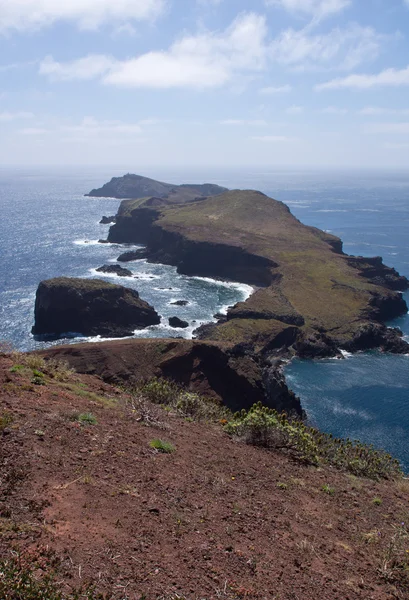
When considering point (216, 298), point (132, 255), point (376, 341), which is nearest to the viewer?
point (376, 341)

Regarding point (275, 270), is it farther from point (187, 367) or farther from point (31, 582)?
point (31, 582)

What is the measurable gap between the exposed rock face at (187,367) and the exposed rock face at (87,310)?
1078 inches

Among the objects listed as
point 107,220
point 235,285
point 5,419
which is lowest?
point 235,285

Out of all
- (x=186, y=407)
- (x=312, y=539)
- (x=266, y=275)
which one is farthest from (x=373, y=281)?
(x=312, y=539)

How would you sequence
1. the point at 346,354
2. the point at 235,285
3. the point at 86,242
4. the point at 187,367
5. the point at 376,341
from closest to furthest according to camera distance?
the point at 187,367 → the point at 346,354 → the point at 376,341 → the point at 235,285 → the point at 86,242

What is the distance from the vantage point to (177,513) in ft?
31.8

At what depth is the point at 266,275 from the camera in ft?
359

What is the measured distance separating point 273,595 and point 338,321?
76654mm

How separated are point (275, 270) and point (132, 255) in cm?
4268

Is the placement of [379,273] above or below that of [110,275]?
above

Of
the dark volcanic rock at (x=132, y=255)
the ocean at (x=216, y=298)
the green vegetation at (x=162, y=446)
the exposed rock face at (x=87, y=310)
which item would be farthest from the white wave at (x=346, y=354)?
the dark volcanic rock at (x=132, y=255)

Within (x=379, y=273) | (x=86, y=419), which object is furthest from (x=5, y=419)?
(x=379, y=273)

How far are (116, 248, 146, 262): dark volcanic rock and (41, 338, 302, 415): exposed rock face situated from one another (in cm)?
7805

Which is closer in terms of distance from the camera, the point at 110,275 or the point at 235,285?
the point at 235,285
